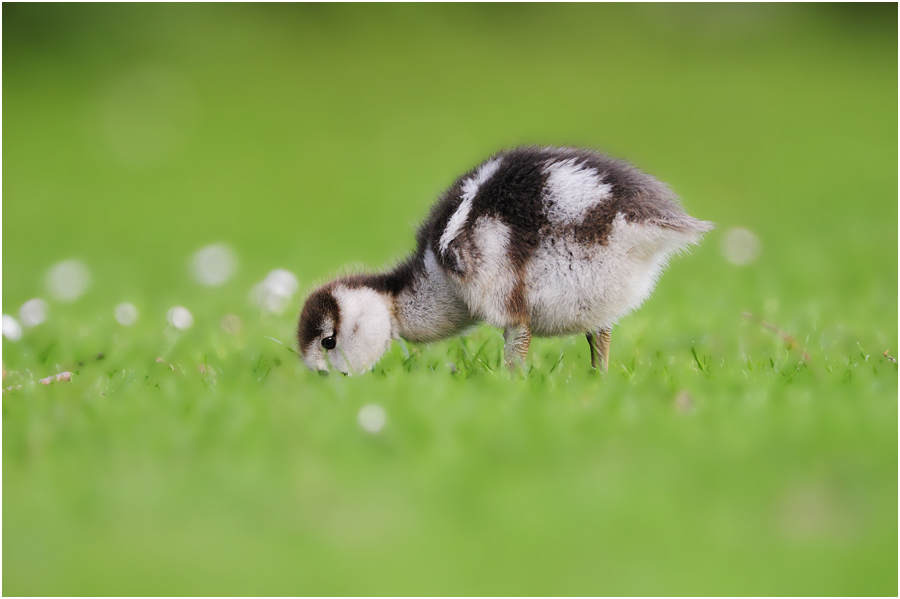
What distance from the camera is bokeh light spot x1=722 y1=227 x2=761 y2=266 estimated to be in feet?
27.9

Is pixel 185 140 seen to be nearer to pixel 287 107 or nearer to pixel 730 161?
pixel 287 107

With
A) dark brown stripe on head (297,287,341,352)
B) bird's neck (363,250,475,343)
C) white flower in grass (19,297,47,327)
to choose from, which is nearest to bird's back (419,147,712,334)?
bird's neck (363,250,475,343)

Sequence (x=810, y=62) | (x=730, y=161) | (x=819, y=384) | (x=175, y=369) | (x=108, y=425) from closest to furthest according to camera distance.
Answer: (x=108, y=425)
(x=819, y=384)
(x=175, y=369)
(x=730, y=161)
(x=810, y=62)

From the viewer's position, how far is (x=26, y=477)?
11.3ft

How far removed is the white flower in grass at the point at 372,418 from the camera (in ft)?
12.1

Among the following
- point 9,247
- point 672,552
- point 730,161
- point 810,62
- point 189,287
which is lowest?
point 672,552

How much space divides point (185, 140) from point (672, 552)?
1279 cm

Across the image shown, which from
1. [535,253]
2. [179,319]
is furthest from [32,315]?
[535,253]

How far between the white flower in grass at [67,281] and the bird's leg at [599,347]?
5.23 m

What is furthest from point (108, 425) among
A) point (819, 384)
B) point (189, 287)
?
point (189, 287)

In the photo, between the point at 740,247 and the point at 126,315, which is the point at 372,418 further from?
the point at 740,247

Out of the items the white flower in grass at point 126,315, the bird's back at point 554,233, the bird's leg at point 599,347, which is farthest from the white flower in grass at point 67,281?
the bird's leg at point 599,347

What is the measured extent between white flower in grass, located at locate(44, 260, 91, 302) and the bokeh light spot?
6.16 meters

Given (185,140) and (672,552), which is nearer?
(672,552)
